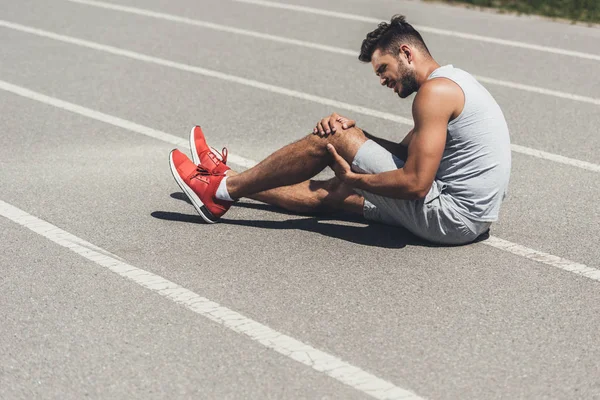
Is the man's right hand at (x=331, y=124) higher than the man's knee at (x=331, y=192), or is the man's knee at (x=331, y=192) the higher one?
the man's right hand at (x=331, y=124)

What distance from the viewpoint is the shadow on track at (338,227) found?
229 inches

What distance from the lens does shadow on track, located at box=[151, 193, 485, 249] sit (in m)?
5.83

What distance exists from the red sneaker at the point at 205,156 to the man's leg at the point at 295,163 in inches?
7.3

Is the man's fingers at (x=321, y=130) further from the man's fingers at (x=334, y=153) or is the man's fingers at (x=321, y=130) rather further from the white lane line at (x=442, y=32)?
the white lane line at (x=442, y=32)

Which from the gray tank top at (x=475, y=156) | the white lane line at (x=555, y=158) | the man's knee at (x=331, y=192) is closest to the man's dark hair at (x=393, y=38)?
the gray tank top at (x=475, y=156)

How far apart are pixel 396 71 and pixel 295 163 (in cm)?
77

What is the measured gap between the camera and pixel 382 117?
27.8ft

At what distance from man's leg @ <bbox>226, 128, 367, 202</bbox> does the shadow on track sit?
0.25m

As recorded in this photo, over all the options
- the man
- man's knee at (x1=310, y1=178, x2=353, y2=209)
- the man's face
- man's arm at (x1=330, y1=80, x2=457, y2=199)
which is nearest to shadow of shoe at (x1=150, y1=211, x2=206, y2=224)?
the man

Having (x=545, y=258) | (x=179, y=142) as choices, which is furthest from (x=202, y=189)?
(x=545, y=258)

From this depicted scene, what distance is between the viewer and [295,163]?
579 centimetres

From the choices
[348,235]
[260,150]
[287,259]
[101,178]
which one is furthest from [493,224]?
[101,178]

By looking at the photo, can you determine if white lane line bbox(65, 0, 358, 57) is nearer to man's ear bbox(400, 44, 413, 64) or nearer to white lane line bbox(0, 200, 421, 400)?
man's ear bbox(400, 44, 413, 64)

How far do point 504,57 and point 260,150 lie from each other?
12.5 ft
